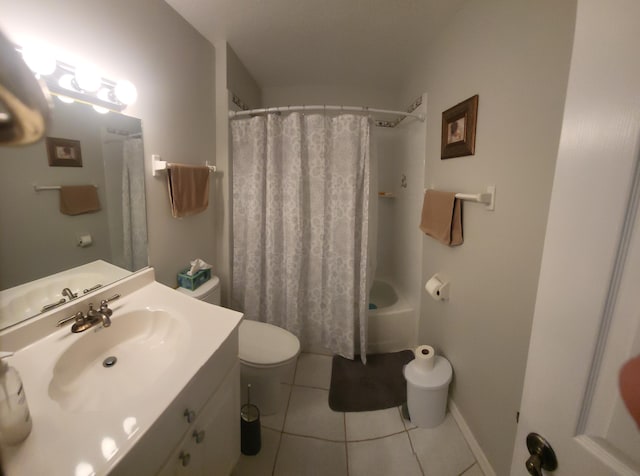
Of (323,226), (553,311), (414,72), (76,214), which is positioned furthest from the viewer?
(414,72)

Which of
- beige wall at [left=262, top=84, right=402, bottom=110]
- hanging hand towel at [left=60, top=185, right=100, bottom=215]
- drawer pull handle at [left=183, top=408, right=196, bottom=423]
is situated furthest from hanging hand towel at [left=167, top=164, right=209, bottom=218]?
beige wall at [left=262, top=84, right=402, bottom=110]

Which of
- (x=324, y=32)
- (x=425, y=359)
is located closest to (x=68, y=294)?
(x=425, y=359)

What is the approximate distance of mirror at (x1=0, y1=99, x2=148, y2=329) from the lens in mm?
803

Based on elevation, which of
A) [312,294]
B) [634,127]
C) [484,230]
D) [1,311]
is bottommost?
[312,294]

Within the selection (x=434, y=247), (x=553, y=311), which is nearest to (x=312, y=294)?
(x=434, y=247)

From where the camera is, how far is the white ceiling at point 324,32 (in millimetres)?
1392

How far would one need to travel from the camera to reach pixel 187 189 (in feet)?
4.94

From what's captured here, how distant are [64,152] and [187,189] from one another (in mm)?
605

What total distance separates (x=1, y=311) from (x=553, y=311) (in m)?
1.48

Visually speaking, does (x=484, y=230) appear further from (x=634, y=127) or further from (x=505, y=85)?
(x=634, y=127)

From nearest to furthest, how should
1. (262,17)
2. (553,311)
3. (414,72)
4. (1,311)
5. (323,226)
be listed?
(553,311)
(1,311)
(262,17)
(323,226)
(414,72)

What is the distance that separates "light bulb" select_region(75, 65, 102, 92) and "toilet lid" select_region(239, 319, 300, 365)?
139 cm

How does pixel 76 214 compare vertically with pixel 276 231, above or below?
above

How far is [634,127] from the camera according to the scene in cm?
33
